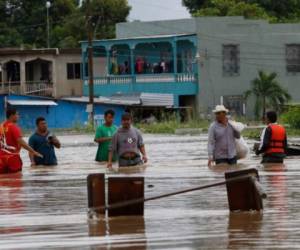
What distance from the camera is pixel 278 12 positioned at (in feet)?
294

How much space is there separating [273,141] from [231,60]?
165 ft

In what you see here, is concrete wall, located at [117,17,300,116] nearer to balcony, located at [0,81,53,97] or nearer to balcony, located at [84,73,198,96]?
balcony, located at [84,73,198,96]

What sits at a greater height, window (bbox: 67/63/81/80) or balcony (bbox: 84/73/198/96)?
window (bbox: 67/63/81/80)

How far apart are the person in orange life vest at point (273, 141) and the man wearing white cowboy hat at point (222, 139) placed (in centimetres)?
67

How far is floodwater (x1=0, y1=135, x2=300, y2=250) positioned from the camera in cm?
1073

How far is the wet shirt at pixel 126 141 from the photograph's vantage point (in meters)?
19.9

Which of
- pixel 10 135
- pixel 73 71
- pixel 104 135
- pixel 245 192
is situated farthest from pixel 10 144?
pixel 73 71

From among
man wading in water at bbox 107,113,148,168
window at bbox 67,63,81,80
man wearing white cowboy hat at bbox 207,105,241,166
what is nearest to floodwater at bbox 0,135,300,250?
man wearing white cowboy hat at bbox 207,105,241,166

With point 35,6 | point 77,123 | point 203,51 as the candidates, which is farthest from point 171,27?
point 35,6

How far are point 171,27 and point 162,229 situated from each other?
61.8 meters

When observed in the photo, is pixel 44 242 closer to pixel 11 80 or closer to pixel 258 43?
pixel 258 43

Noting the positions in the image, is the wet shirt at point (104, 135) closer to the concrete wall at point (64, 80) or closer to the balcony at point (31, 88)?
the balcony at point (31, 88)

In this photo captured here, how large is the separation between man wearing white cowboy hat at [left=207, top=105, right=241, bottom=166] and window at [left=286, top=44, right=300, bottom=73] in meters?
51.7

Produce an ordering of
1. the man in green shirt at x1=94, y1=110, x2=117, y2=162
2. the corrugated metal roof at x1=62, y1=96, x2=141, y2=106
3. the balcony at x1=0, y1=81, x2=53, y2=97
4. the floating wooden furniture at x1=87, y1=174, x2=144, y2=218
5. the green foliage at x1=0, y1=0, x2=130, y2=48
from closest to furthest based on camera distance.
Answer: the floating wooden furniture at x1=87, y1=174, x2=144, y2=218, the man in green shirt at x1=94, y1=110, x2=117, y2=162, the corrugated metal roof at x1=62, y1=96, x2=141, y2=106, the balcony at x1=0, y1=81, x2=53, y2=97, the green foliage at x1=0, y1=0, x2=130, y2=48
